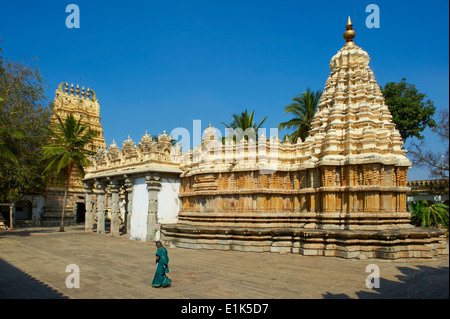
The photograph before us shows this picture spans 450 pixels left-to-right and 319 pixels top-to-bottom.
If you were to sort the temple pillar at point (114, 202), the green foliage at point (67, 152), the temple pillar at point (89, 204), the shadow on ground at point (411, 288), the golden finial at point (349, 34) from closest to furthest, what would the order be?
the shadow on ground at point (411, 288)
the golden finial at point (349, 34)
the temple pillar at point (114, 202)
the green foliage at point (67, 152)
the temple pillar at point (89, 204)

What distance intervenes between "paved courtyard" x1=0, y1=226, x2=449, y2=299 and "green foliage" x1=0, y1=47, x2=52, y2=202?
1794 centimetres

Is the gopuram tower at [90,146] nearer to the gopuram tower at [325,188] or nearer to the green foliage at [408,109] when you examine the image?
the gopuram tower at [325,188]

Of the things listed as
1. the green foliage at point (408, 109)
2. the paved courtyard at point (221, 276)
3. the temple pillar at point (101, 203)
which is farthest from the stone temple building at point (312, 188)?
the green foliage at point (408, 109)

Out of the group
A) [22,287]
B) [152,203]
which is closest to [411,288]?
[22,287]

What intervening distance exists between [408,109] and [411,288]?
24204 mm

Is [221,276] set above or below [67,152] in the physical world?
below

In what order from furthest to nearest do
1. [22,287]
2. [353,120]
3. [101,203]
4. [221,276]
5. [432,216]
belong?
[101,203] → [432,216] → [353,120] → [221,276] → [22,287]

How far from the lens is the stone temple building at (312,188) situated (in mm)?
13609

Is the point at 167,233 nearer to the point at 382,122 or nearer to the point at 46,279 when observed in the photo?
the point at 46,279

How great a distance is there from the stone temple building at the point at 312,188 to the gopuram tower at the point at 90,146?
790 inches

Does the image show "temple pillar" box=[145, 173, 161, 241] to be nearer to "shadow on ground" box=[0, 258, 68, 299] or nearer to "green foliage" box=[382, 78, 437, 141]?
"shadow on ground" box=[0, 258, 68, 299]

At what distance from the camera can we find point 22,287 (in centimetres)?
891

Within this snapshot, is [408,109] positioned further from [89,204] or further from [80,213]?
[80,213]

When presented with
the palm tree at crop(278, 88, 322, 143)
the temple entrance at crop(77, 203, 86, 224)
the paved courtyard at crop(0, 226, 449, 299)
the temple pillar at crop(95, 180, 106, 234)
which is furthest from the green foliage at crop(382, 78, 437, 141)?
the temple entrance at crop(77, 203, 86, 224)
